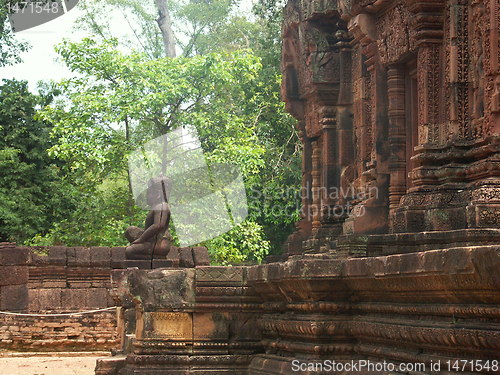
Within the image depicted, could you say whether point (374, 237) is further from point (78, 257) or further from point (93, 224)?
point (93, 224)

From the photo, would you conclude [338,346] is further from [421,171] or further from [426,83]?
[426,83]

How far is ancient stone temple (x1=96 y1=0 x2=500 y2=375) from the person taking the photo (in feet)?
15.4

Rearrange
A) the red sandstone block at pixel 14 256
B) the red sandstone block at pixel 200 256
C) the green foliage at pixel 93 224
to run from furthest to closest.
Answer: the green foliage at pixel 93 224 < the red sandstone block at pixel 14 256 < the red sandstone block at pixel 200 256

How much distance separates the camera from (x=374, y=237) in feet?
26.0

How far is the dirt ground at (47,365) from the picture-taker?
11164mm

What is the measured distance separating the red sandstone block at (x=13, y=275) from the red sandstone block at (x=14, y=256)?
0.08 metres

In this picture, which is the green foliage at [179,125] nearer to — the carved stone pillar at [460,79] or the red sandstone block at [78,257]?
the red sandstone block at [78,257]

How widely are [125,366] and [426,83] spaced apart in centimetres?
368

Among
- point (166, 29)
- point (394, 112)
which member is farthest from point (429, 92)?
point (166, 29)

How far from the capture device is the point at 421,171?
333 inches

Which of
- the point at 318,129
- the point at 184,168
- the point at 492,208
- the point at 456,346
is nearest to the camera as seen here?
the point at 456,346

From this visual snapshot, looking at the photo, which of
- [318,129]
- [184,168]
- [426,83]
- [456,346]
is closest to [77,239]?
[184,168]

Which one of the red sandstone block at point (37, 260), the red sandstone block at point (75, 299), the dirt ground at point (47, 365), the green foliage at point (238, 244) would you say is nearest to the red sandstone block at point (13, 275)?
the red sandstone block at point (37, 260)

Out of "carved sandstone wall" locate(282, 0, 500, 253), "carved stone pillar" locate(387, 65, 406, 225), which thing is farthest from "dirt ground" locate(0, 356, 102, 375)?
"carved stone pillar" locate(387, 65, 406, 225)
